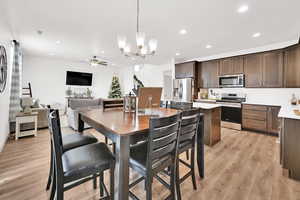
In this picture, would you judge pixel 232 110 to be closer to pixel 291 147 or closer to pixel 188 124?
pixel 291 147

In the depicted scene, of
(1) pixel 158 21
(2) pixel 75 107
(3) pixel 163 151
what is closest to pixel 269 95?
(1) pixel 158 21

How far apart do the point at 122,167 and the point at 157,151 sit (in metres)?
0.27

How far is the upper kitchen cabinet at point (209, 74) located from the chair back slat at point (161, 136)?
14.2ft

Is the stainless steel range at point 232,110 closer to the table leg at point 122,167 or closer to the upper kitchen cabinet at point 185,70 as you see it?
the upper kitchen cabinet at point 185,70

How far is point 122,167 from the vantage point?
92cm

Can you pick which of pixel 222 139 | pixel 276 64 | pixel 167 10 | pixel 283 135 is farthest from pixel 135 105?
pixel 276 64

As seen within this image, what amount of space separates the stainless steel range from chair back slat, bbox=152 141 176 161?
3.82 meters

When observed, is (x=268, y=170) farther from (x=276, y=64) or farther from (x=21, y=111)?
(x=21, y=111)

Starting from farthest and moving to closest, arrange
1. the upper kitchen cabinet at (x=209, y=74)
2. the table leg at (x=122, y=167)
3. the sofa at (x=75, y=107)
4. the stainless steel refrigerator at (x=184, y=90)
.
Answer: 1. the stainless steel refrigerator at (x=184, y=90)
2. the upper kitchen cabinet at (x=209, y=74)
3. the sofa at (x=75, y=107)
4. the table leg at (x=122, y=167)

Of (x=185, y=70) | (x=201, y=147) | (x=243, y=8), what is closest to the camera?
(x=201, y=147)

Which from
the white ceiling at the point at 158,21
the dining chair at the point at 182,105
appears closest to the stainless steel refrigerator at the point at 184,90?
the white ceiling at the point at 158,21

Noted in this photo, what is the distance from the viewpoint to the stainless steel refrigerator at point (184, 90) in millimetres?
5137

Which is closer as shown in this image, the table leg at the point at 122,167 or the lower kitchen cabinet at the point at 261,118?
the table leg at the point at 122,167

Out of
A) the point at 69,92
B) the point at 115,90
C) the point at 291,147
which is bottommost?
the point at 291,147
